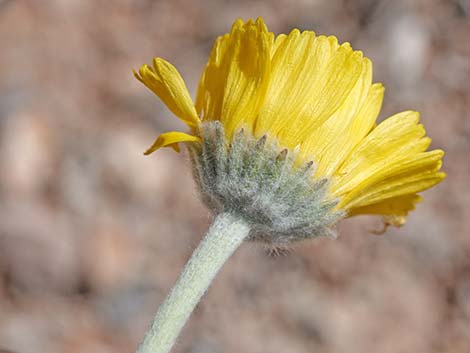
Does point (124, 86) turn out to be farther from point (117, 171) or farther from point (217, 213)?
point (217, 213)

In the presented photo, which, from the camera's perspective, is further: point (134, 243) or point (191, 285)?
point (134, 243)

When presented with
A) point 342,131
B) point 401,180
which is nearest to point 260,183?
point 342,131

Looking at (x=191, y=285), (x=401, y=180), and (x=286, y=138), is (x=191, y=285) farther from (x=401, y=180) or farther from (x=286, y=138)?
(x=401, y=180)

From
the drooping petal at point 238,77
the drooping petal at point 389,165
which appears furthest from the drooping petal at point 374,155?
the drooping petal at point 238,77

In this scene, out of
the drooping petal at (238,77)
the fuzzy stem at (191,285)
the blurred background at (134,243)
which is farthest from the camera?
the blurred background at (134,243)

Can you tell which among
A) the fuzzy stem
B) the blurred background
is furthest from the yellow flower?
the blurred background

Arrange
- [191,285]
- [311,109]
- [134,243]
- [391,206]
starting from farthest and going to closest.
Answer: [134,243], [391,206], [311,109], [191,285]

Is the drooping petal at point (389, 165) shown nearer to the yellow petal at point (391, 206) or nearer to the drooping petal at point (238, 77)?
the yellow petal at point (391, 206)

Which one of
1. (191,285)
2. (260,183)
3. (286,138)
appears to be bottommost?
(191,285)
